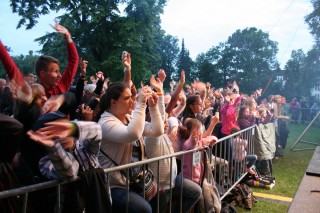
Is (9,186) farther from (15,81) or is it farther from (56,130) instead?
(15,81)

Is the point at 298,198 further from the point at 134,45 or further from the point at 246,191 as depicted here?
the point at 134,45

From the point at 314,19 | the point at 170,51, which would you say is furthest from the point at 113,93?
the point at 170,51

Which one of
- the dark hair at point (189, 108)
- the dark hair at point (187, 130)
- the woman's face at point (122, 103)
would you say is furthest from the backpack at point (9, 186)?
the dark hair at point (189, 108)

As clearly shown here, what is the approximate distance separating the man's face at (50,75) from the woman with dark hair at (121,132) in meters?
0.64

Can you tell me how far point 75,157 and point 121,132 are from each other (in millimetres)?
535

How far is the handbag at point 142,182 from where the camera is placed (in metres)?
2.86

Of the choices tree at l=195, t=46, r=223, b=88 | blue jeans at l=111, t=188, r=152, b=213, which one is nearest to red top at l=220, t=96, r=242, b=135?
blue jeans at l=111, t=188, r=152, b=213

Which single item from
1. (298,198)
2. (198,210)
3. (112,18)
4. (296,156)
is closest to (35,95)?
(298,198)

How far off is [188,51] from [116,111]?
5236cm

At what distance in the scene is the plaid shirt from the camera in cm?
188

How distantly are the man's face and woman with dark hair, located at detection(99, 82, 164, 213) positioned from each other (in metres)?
0.64

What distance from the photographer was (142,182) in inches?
115

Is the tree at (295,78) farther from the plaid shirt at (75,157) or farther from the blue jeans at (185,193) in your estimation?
the plaid shirt at (75,157)

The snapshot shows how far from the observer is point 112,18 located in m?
21.5
